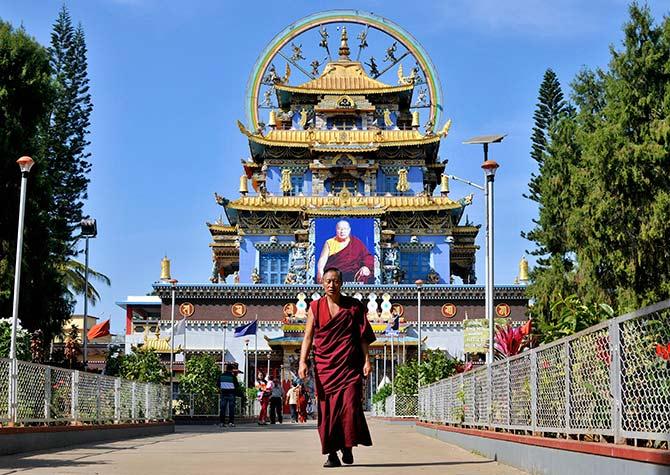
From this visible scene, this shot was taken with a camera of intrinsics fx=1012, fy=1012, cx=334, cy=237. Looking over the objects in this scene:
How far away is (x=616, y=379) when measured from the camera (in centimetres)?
637

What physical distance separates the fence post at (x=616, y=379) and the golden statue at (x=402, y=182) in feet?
148

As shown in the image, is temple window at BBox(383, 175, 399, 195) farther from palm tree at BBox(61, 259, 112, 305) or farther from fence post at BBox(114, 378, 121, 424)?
fence post at BBox(114, 378, 121, 424)

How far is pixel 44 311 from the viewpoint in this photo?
92.4ft

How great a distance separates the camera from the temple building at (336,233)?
152 feet

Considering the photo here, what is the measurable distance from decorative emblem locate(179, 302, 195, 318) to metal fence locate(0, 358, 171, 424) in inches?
1082

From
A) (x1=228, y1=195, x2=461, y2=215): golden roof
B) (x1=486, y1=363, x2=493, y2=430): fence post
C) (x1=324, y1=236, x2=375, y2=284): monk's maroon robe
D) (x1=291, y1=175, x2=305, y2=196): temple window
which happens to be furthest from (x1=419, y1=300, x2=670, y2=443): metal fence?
(x1=291, y1=175, x2=305, y2=196): temple window

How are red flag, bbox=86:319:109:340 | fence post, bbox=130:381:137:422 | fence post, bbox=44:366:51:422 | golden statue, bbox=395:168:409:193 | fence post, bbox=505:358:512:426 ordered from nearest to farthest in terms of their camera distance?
fence post, bbox=505:358:512:426 → fence post, bbox=44:366:51:422 → fence post, bbox=130:381:137:422 → golden statue, bbox=395:168:409:193 → red flag, bbox=86:319:109:340

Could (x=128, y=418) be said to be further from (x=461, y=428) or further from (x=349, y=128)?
(x=349, y=128)

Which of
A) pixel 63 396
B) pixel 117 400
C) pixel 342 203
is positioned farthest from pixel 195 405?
pixel 342 203

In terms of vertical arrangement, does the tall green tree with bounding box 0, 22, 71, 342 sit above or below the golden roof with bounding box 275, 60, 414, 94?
below

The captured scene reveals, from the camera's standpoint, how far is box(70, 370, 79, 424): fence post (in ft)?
44.8

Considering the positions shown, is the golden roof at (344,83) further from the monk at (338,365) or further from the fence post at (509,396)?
the monk at (338,365)

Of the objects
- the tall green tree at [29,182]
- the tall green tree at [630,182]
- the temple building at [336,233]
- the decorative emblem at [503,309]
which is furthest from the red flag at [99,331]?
the tall green tree at [630,182]

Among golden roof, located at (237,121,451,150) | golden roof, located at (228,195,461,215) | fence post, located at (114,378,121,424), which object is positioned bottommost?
fence post, located at (114,378,121,424)
